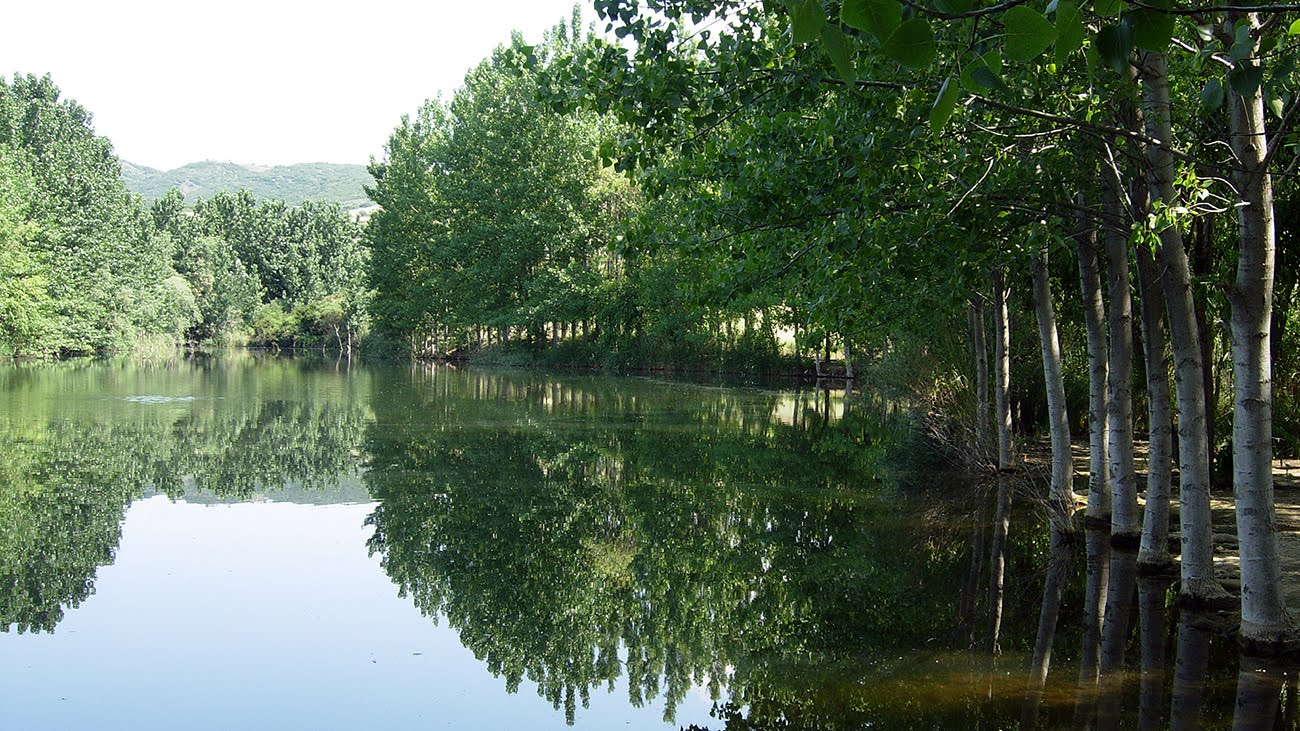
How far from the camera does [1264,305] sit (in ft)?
24.1

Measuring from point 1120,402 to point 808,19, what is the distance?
946cm

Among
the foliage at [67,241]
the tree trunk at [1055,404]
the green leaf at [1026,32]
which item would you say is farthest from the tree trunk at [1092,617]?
the foliage at [67,241]

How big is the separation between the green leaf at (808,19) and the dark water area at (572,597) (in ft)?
16.6

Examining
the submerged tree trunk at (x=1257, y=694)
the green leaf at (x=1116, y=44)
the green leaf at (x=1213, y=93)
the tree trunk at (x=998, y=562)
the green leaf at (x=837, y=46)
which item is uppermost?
the green leaf at (x=1213, y=93)

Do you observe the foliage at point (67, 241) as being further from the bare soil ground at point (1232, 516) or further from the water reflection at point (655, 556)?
the bare soil ground at point (1232, 516)

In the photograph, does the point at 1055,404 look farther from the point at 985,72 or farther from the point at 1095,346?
the point at 985,72

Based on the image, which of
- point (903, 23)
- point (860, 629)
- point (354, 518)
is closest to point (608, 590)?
point (860, 629)

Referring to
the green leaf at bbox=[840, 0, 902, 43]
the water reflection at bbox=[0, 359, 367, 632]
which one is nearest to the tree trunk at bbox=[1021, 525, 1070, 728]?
the green leaf at bbox=[840, 0, 902, 43]

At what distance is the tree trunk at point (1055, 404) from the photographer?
12.7 m

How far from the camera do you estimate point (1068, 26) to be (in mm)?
2361

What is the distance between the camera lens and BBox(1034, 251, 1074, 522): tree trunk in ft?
41.8

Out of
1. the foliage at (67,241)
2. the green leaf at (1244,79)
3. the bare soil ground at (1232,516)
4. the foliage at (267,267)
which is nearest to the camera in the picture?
the green leaf at (1244,79)

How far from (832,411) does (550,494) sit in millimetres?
15684

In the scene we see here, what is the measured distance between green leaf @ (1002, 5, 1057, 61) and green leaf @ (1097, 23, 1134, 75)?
10.1 inches
